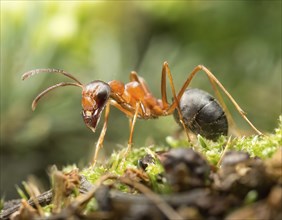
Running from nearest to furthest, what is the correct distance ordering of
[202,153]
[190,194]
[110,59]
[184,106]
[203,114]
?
[190,194], [202,153], [203,114], [184,106], [110,59]

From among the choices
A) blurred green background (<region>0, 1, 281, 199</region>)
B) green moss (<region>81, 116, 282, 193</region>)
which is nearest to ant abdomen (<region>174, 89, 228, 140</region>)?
→ green moss (<region>81, 116, 282, 193</region>)

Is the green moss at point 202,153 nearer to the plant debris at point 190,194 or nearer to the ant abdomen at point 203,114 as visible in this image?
the plant debris at point 190,194

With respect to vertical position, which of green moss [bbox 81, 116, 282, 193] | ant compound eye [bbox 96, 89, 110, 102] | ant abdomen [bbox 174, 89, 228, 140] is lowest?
ant abdomen [bbox 174, 89, 228, 140]

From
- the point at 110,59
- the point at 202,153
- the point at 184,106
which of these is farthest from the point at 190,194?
the point at 110,59

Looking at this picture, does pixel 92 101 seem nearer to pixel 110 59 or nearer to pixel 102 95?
pixel 102 95

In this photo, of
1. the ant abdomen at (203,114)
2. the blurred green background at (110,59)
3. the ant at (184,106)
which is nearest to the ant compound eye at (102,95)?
the ant at (184,106)

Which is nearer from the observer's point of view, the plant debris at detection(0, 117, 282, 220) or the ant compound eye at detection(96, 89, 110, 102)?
the plant debris at detection(0, 117, 282, 220)

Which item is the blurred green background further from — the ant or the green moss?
the green moss
